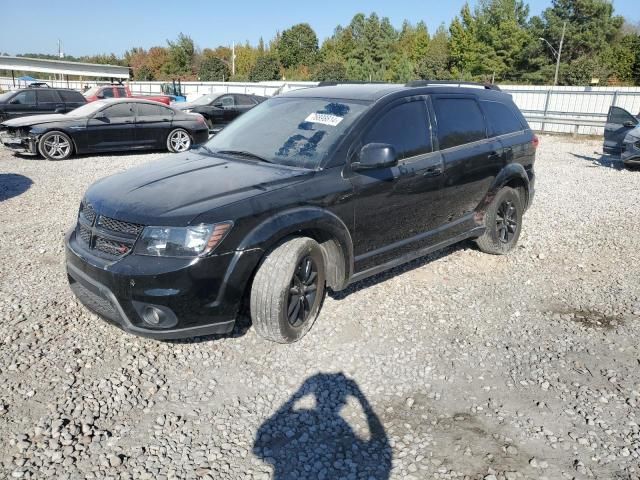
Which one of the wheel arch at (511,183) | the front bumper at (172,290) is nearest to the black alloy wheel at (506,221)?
the wheel arch at (511,183)

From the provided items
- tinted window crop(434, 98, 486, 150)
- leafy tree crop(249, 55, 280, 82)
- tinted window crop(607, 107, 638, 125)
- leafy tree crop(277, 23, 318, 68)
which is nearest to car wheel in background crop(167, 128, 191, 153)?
tinted window crop(434, 98, 486, 150)

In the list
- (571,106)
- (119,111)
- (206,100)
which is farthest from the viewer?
(571,106)

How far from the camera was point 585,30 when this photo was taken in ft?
199

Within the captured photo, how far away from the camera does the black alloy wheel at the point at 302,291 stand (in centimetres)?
379

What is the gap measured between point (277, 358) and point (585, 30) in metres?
69.3

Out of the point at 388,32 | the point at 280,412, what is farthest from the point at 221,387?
the point at 388,32

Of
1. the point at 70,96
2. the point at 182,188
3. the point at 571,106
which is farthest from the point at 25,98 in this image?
the point at 571,106

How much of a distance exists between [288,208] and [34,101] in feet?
50.0

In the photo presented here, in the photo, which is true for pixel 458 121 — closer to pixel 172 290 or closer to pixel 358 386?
pixel 358 386

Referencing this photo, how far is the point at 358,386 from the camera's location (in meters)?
3.43

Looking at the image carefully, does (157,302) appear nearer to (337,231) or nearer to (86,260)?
(86,260)

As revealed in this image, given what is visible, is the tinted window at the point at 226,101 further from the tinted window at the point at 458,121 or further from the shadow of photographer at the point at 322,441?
the shadow of photographer at the point at 322,441

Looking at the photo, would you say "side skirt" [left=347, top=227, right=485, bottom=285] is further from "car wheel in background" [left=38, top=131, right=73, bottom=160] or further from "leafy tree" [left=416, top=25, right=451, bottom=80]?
"leafy tree" [left=416, top=25, right=451, bottom=80]

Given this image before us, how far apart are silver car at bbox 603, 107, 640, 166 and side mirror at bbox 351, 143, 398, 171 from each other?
9.99 metres
